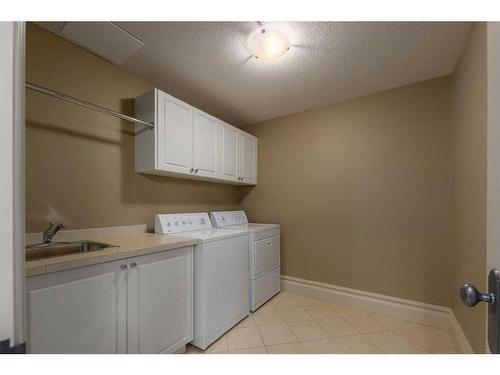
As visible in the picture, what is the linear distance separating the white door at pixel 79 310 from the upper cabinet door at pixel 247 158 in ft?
6.04

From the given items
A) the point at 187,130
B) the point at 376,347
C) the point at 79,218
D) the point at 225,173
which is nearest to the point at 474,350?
the point at 376,347

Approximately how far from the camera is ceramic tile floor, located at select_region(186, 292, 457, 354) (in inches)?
67.4

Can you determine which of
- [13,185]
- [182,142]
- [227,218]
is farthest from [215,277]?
[13,185]

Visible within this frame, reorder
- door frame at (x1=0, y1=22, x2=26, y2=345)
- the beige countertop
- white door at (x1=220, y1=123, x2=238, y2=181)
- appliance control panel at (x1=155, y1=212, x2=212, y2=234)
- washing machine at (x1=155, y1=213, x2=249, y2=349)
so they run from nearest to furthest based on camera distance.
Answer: door frame at (x1=0, y1=22, x2=26, y2=345) < the beige countertop < washing machine at (x1=155, y1=213, x2=249, y2=349) < appliance control panel at (x1=155, y1=212, x2=212, y2=234) < white door at (x1=220, y1=123, x2=238, y2=181)

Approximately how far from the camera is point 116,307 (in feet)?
4.06

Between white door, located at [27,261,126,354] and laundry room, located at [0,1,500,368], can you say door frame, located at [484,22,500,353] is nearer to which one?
laundry room, located at [0,1,500,368]

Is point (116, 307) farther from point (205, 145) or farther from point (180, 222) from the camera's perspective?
point (205, 145)

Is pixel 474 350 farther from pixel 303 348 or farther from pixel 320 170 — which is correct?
pixel 320 170

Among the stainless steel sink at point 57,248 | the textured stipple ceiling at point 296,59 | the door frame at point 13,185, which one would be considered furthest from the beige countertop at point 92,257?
the textured stipple ceiling at point 296,59

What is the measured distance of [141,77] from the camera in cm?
205

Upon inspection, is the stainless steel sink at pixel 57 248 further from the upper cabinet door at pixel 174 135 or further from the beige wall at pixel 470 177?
the beige wall at pixel 470 177

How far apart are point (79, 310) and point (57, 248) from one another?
1.81 feet

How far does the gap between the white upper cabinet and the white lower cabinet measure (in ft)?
2.60

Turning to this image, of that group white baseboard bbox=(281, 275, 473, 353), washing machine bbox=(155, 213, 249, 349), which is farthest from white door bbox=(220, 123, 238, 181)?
white baseboard bbox=(281, 275, 473, 353)
